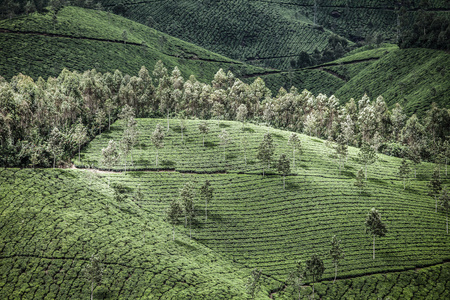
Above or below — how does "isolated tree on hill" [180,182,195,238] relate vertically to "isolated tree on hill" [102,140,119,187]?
below

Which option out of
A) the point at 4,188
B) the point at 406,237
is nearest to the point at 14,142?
the point at 4,188

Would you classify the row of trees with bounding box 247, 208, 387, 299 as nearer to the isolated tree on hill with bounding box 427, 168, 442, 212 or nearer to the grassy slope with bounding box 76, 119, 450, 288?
the grassy slope with bounding box 76, 119, 450, 288

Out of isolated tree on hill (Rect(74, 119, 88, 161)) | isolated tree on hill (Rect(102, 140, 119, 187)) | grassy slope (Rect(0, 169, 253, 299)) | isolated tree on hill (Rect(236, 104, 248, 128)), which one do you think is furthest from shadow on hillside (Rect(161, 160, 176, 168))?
isolated tree on hill (Rect(236, 104, 248, 128))

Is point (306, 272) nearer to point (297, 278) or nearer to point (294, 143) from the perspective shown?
point (297, 278)

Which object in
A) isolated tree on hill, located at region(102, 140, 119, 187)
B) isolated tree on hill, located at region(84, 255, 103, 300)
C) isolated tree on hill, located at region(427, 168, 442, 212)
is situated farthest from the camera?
isolated tree on hill, located at region(102, 140, 119, 187)

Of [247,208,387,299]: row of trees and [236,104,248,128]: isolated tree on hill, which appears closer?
[247,208,387,299]: row of trees

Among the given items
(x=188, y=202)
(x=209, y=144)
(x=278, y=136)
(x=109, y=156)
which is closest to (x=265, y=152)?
(x=209, y=144)
